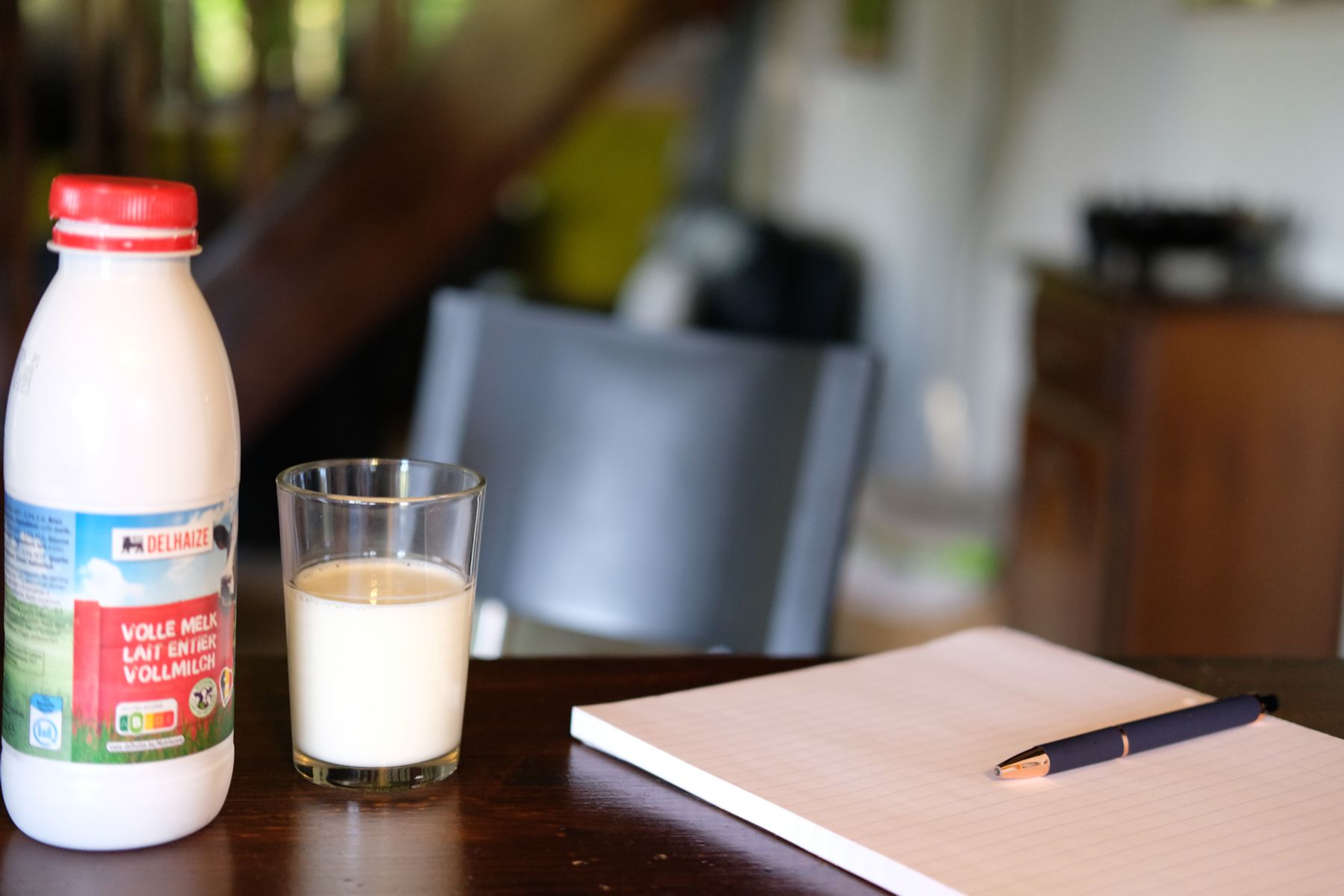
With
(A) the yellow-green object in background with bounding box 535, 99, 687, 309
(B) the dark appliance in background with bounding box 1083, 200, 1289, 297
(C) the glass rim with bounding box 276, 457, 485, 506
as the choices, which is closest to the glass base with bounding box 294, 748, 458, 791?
(C) the glass rim with bounding box 276, 457, 485, 506

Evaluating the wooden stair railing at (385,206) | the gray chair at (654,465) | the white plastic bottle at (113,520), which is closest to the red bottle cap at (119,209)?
the white plastic bottle at (113,520)

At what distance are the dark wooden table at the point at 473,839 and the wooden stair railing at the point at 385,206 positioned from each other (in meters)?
1.87

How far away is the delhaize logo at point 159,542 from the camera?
1.56 feet

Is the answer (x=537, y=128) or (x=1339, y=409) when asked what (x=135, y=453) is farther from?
(x=537, y=128)

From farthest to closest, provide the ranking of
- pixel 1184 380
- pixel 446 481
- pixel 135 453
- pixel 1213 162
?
1. pixel 1213 162
2. pixel 1184 380
3. pixel 446 481
4. pixel 135 453

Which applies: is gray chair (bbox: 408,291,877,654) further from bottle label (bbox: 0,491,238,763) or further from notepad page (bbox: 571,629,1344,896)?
bottle label (bbox: 0,491,238,763)

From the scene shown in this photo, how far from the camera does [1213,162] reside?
2.50 metres

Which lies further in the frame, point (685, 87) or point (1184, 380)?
point (685, 87)

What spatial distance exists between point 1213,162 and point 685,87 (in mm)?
3805

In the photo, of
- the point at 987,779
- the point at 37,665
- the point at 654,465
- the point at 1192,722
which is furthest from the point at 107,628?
the point at 654,465

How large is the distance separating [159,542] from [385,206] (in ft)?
6.93

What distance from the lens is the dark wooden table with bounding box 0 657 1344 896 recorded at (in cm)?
48

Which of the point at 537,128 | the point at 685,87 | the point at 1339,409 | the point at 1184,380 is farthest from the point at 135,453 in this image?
the point at 685,87

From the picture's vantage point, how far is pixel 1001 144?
328 cm
